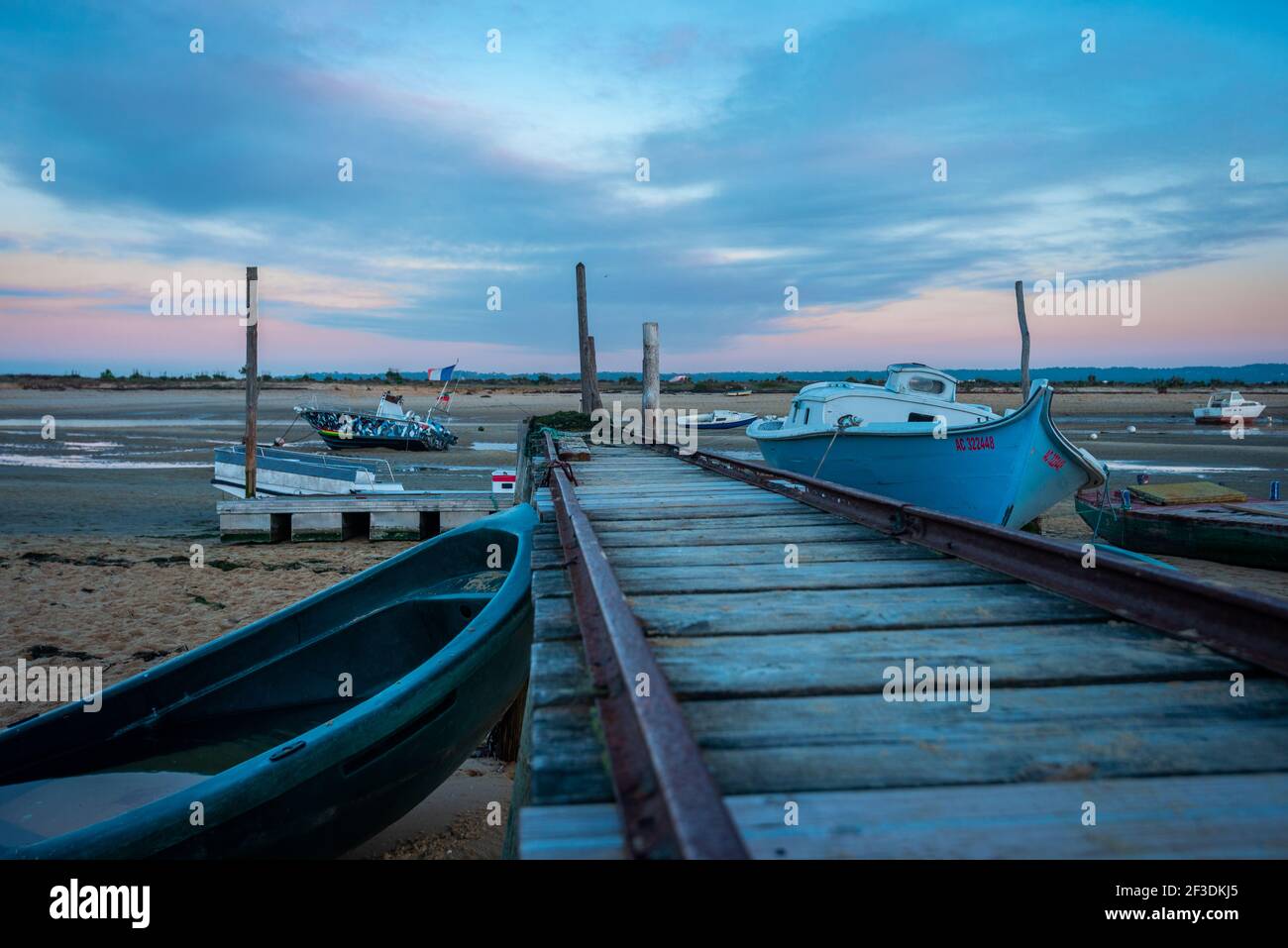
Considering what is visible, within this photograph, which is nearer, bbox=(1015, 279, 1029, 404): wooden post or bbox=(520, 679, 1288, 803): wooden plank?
bbox=(520, 679, 1288, 803): wooden plank

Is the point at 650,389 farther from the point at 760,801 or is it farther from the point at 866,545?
the point at 760,801

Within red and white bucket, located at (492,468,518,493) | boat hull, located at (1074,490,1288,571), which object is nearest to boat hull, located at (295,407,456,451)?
red and white bucket, located at (492,468,518,493)

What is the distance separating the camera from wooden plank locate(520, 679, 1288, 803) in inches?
76.3

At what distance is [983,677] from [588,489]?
19.5ft

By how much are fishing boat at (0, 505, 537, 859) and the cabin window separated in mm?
9169

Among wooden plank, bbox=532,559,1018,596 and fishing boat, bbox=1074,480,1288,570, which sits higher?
wooden plank, bbox=532,559,1018,596

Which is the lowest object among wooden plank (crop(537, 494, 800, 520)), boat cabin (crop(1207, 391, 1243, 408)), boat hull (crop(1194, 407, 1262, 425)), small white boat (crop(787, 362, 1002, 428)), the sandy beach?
the sandy beach

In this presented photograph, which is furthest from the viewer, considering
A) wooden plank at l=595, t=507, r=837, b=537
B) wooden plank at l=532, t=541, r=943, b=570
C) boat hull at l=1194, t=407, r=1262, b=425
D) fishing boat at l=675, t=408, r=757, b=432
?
fishing boat at l=675, t=408, r=757, b=432

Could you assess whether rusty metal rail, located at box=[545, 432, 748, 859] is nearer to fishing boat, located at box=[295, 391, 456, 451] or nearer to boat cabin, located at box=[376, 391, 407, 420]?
fishing boat, located at box=[295, 391, 456, 451]

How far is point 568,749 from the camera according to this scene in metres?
2.03

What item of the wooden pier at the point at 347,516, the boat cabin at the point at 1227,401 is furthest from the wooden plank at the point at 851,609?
the boat cabin at the point at 1227,401

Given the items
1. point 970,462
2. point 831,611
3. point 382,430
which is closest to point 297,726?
point 831,611
